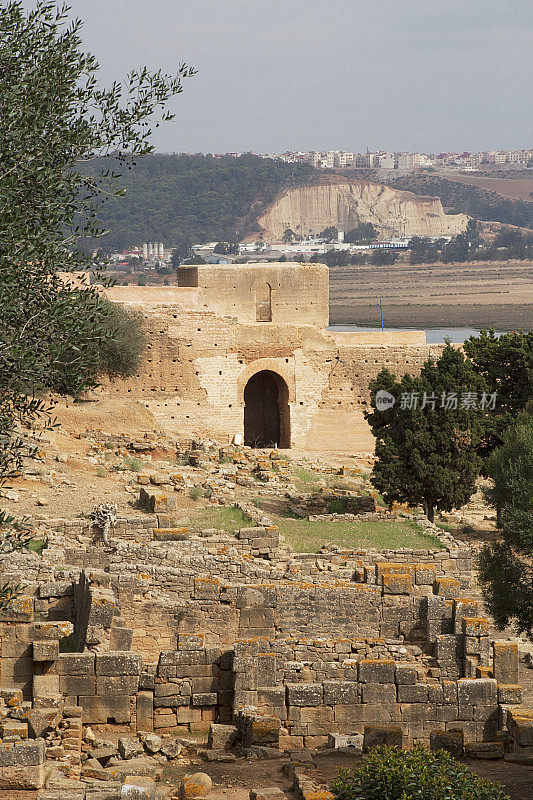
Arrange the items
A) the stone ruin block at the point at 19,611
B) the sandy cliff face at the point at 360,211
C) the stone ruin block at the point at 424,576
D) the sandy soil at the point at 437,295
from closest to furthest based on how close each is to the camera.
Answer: the stone ruin block at the point at 19,611 < the stone ruin block at the point at 424,576 < the sandy soil at the point at 437,295 < the sandy cliff face at the point at 360,211

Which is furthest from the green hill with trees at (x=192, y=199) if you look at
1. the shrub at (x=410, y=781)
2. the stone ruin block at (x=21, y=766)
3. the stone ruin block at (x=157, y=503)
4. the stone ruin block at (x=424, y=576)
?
A: the shrub at (x=410, y=781)

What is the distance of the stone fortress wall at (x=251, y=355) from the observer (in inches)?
1174

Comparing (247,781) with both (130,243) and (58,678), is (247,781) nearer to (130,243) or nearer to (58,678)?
(58,678)

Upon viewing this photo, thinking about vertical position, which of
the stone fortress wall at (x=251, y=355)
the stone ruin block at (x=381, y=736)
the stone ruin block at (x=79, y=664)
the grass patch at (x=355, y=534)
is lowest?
the stone ruin block at (x=381, y=736)

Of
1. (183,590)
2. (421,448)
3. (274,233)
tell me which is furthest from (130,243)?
(183,590)

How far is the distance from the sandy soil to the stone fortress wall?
185 feet

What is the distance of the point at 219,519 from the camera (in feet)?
59.8

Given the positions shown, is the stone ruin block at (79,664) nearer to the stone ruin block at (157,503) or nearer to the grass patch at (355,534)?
the grass patch at (355,534)

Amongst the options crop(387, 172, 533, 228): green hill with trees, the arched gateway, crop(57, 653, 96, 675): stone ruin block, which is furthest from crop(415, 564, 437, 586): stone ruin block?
crop(387, 172, 533, 228): green hill with trees

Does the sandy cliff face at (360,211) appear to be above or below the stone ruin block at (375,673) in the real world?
above

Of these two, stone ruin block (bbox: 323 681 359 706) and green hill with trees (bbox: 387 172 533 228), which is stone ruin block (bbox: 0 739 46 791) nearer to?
stone ruin block (bbox: 323 681 359 706)

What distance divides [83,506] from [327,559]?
4.94 m

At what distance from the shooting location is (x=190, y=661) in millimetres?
11227

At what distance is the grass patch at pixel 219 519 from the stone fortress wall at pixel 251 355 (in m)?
10.5
